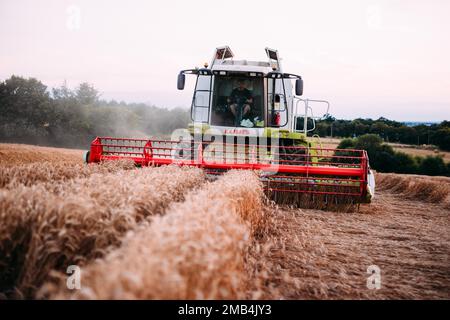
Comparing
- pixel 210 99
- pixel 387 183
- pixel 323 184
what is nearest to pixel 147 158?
pixel 210 99

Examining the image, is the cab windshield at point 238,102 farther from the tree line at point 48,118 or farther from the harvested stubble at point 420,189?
the tree line at point 48,118

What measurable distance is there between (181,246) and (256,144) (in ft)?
21.8

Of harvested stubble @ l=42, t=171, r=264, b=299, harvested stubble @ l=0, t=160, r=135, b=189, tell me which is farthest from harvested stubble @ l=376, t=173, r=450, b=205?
harvested stubble @ l=42, t=171, r=264, b=299

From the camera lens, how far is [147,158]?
8.23 metres

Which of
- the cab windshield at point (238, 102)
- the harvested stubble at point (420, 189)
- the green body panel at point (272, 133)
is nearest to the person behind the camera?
the green body panel at point (272, 133)

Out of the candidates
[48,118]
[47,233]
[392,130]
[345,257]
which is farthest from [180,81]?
[392,130]

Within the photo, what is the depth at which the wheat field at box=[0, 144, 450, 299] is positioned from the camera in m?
2.13

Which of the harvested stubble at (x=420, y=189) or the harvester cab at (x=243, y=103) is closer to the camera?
the harvester cab at (x=243, y=103)

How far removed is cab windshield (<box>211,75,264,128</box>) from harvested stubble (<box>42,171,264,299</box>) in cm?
607

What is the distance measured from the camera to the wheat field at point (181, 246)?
2.13 meters

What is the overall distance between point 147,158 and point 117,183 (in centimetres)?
400

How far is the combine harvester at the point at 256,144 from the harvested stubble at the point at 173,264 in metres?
4.81

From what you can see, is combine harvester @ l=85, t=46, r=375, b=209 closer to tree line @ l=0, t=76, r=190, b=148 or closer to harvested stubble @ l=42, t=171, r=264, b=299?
harvested stubble @ l=42, t=171, r=264, b=299

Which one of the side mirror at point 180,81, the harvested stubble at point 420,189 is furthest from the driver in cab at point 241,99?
the harvested stubble at point 420,189
